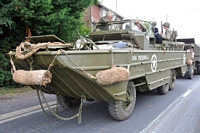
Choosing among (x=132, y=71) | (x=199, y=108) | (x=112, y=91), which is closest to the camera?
(x=112, y=91)

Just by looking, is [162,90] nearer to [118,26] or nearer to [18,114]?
[118,26]

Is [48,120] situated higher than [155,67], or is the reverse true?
[155,67]

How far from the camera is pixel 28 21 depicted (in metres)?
7.39

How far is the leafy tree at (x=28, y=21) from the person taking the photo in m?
6.94

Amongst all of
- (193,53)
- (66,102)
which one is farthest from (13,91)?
(193,53)

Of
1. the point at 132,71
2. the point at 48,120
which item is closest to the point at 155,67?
the point at 132,71

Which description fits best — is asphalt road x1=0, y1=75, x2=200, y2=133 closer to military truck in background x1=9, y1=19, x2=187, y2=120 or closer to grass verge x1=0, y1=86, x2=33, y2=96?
military truck in background x1=9, y1=19, x2=187, y2=120

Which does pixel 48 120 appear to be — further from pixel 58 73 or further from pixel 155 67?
pixel 155 67

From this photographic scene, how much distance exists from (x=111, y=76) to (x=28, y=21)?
15.3ft

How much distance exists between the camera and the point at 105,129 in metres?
4.22

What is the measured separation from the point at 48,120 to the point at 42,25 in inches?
163

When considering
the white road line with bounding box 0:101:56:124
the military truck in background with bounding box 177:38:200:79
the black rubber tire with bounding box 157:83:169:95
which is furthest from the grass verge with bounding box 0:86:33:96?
the military truck in background with bounding box 177:38:200:79

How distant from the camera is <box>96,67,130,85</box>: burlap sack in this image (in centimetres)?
369

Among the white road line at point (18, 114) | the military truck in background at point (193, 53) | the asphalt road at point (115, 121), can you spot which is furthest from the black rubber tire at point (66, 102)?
the military truck in background at point (193, 53)
